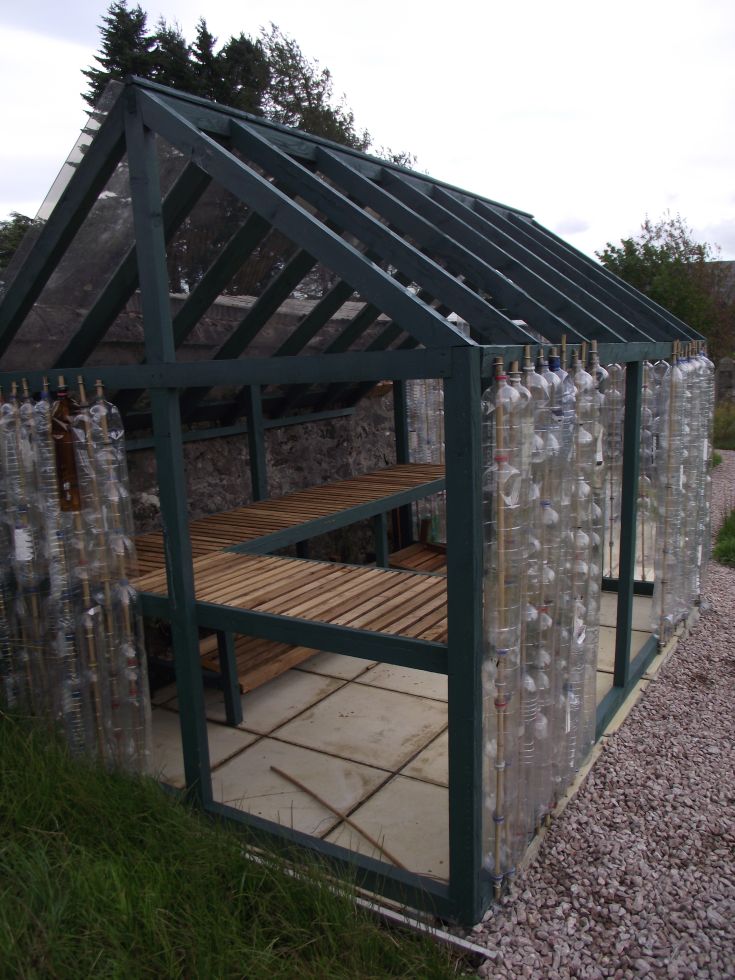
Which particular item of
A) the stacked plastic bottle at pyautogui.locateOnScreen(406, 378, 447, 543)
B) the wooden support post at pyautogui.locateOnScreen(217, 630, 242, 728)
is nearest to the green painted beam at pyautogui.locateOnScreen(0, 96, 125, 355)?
the wooden support post at pyautogui.locateOnScreen(217, 630, 242, 728)

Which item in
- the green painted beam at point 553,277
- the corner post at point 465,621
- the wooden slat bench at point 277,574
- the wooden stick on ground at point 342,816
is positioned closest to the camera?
the corner post at point 465,621

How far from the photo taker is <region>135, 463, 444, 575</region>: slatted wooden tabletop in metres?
3.70

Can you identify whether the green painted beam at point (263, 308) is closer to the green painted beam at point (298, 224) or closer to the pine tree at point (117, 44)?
the green painted beam at point (298, 224)

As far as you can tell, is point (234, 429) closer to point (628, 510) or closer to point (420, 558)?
point (420, 558)

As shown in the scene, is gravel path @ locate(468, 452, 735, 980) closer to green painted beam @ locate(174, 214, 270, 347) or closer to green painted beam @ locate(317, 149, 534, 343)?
green painted beam @ locate(317, 149, 534, 343)

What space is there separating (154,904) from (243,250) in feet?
7.98

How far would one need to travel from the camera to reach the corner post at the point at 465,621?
1.96m

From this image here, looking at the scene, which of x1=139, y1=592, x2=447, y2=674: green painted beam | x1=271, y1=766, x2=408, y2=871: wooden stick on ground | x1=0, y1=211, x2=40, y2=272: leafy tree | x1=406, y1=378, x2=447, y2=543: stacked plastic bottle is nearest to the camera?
x1=139, y1=592, x2=447, y2=674: green painted beam

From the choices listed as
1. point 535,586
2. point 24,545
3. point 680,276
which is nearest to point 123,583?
point 24,545

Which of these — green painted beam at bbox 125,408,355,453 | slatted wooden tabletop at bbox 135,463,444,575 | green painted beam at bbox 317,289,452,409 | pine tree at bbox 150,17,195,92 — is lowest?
slatted wooden tabletop at bbox 135,463,444,575

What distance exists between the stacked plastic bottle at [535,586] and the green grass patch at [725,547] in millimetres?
3875

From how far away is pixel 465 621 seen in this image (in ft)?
6.70

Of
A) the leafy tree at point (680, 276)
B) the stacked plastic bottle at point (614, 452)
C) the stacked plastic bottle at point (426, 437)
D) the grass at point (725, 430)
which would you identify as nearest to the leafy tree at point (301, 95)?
the leafy tree at point (680, 276)

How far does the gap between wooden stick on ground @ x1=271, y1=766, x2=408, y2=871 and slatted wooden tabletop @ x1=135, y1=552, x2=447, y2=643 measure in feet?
2.75
